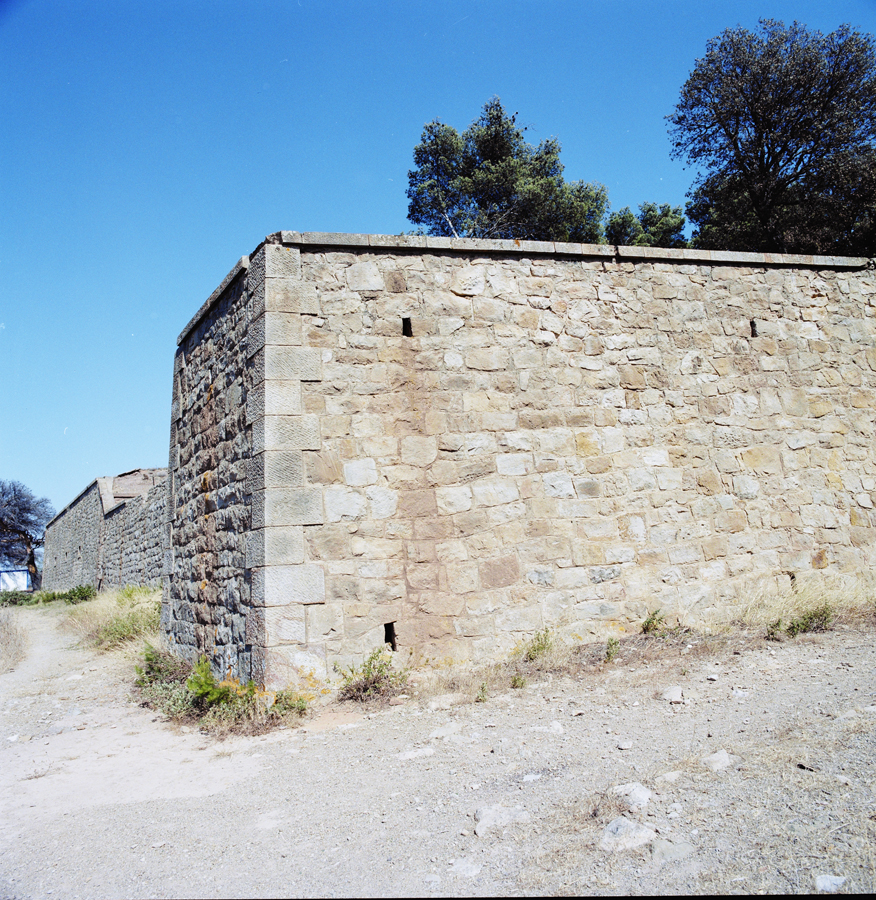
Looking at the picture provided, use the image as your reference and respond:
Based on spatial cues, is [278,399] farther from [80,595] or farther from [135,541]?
[80,595]

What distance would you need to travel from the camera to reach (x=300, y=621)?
5.42 metres

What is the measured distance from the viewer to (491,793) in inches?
140

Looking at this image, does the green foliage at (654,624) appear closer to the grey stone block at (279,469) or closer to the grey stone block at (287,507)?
the grey stone block at (287,507)

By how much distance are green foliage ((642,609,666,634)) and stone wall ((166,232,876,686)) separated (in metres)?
Answer: 0.11

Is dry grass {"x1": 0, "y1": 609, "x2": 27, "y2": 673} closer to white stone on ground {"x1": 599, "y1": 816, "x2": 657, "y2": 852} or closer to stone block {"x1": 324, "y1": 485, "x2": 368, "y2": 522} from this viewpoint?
stone block {"x1": 324, "y1": 485, "x2": 368, "y2": 522}

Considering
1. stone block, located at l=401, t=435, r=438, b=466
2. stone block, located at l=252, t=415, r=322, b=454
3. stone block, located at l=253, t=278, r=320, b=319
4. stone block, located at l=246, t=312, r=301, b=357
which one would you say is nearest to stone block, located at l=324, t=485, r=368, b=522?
stone block, located at l=252, t=415, r=322, b=454

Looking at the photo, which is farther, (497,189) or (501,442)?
(497,189)

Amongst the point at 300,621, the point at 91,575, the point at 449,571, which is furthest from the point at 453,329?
the point at 91,575

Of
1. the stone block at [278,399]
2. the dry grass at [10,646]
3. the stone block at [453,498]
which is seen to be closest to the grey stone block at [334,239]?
the stone block at [278,399]

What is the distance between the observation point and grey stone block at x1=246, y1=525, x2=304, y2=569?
544 centimetres

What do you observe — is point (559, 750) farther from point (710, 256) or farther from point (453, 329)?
point (710, 256)

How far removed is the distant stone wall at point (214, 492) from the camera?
235 inches

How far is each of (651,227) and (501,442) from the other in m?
15.9

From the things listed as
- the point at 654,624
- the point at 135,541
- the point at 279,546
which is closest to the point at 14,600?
the point at 135,541
